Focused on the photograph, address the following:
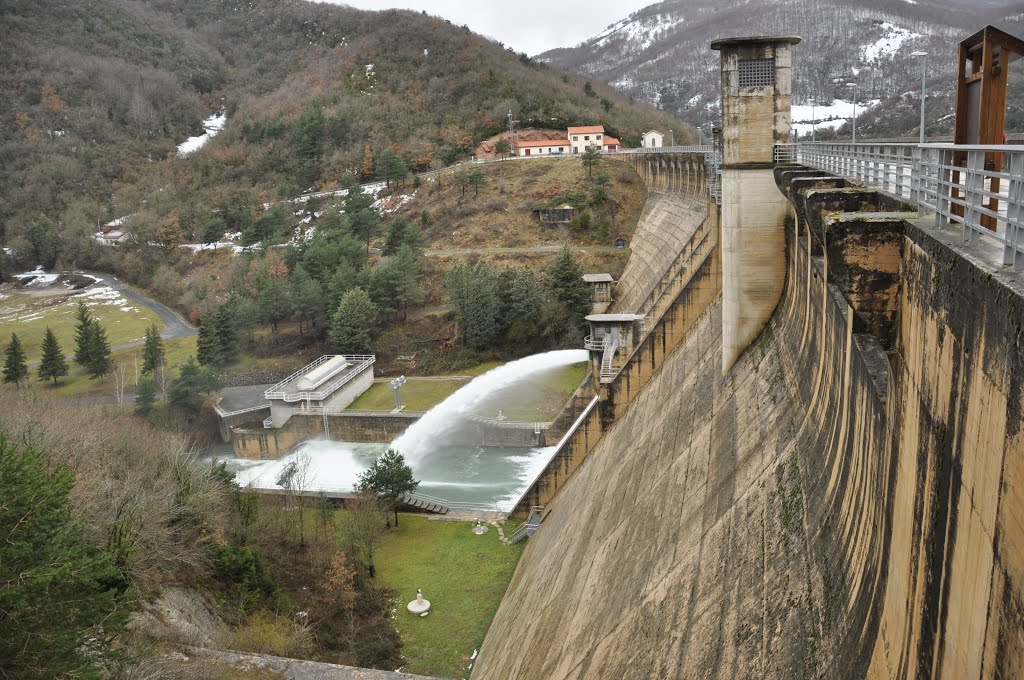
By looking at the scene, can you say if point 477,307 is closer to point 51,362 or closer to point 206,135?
point 51,362

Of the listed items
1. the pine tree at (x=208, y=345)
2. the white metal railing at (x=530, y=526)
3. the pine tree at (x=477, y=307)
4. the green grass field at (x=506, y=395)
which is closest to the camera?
the white metal railing at (x=530, y=526)

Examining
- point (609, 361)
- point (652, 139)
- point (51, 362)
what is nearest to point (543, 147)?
point (652, 139)

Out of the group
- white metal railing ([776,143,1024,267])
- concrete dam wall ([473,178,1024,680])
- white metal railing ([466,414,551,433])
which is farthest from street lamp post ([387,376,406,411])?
white metal railing ([776,143,1024,267])

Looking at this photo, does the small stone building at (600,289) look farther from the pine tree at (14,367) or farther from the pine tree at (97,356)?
the pine tree at (14,367)

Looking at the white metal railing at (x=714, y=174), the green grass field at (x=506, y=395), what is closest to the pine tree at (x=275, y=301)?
the green grass field at (x=506, y=395)

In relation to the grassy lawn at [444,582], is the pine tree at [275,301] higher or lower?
higher

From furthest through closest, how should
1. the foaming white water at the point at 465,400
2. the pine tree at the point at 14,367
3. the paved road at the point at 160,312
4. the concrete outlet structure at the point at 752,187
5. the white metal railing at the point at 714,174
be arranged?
1. the paved road at the point at 160,312
2. the pine tree at the point at 14,367
3. the foaming white water at the point at 465,400
4. the white metal railing at the point at 714,174
5. the concrete outlet structure at the point at 752,187
